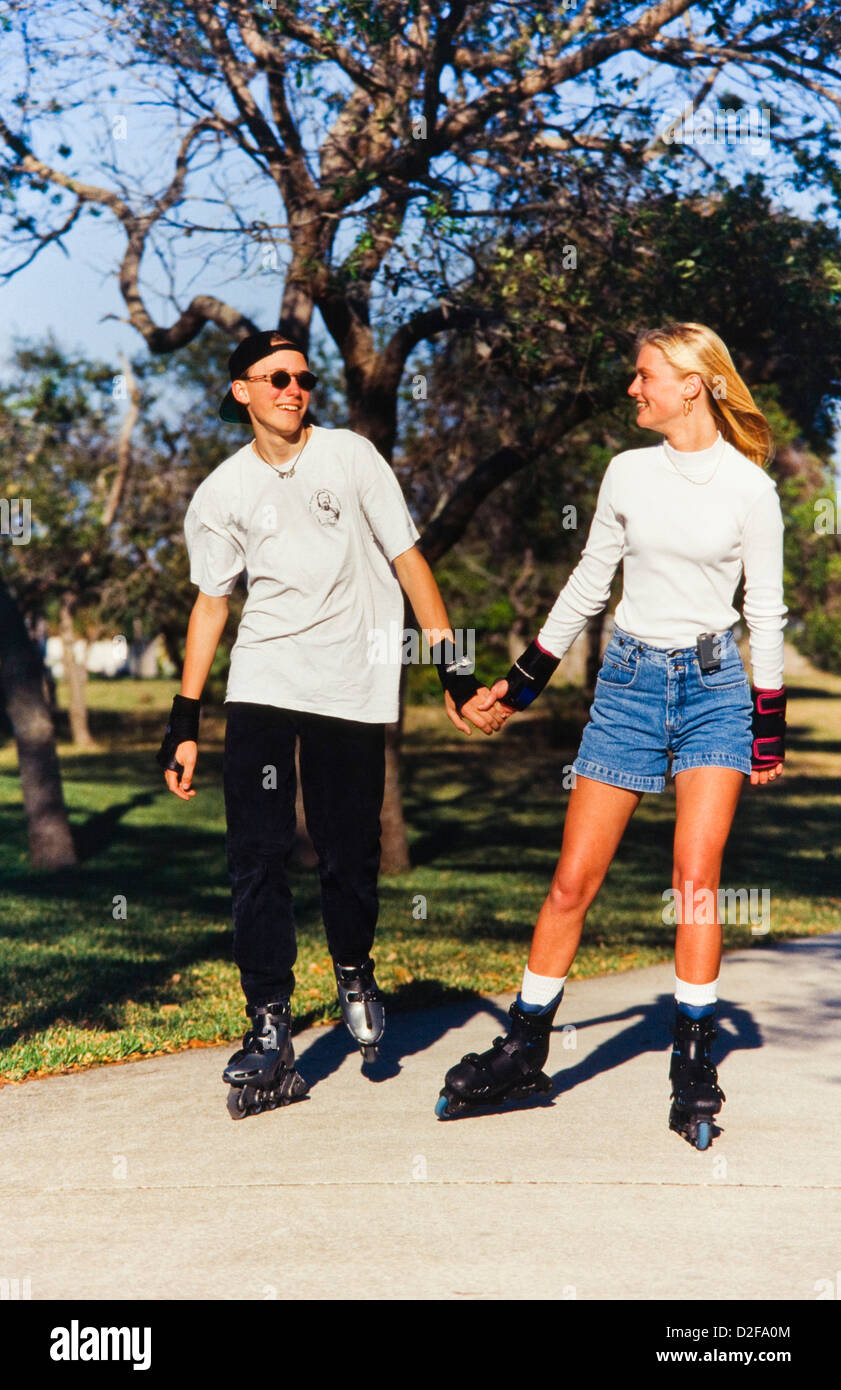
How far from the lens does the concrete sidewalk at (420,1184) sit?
2949 millimetres

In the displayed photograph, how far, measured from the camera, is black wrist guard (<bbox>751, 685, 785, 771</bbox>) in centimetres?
395

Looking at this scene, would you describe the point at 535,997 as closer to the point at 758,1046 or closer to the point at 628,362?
the point at 758,1046

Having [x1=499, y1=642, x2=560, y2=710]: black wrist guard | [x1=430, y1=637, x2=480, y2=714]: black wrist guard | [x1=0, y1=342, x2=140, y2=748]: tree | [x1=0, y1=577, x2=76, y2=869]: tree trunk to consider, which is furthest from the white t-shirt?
[x1=0, y1=342, x2=140, y2=748]: tree

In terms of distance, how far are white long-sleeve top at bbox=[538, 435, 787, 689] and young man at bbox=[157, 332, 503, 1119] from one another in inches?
23.8

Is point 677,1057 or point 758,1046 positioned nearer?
point 677,1057

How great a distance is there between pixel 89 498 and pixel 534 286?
60.6 feet

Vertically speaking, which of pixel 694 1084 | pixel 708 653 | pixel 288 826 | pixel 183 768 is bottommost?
pixel 694 1084

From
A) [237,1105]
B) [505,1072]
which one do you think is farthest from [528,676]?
[237,1105]

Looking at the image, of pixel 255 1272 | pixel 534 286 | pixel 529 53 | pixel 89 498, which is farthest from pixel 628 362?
pixel 89 498

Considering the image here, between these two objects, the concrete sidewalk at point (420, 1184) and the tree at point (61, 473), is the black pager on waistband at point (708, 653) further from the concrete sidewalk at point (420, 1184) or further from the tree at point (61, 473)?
the tree at point (61, 473)

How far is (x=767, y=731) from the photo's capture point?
3959 millimetres

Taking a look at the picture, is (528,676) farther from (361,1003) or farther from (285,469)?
(361,1003)

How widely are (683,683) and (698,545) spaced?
0.38m

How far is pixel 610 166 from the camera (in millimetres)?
9555
